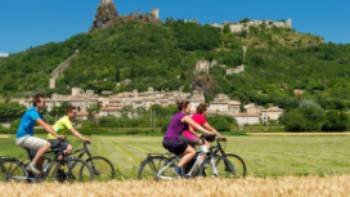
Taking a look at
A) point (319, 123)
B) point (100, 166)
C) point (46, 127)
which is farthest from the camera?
point (319, 123)

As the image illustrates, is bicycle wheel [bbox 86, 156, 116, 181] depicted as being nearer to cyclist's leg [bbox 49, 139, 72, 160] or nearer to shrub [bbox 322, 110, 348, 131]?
cyclist's leg [bbox 49, 139, 72, 160]

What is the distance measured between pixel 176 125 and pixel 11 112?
128808mm

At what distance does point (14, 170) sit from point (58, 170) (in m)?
1.14

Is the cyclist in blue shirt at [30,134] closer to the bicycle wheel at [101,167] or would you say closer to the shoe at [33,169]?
the shoe at [33,169]

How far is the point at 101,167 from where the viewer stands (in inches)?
596

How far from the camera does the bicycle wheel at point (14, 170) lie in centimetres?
1492

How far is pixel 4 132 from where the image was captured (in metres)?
95.6

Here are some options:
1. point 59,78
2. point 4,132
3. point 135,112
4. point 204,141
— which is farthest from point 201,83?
point 204,141

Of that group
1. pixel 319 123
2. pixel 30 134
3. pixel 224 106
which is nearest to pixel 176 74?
pixel 224 106

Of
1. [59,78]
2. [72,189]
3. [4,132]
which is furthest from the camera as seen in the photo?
[59,78]

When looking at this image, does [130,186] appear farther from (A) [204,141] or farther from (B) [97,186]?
(A) [204,141]

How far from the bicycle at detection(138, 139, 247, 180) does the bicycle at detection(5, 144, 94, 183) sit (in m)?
1.50

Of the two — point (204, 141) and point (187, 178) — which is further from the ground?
point (204, 141)

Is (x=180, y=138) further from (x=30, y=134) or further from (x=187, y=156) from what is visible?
(x=30, y=134)
